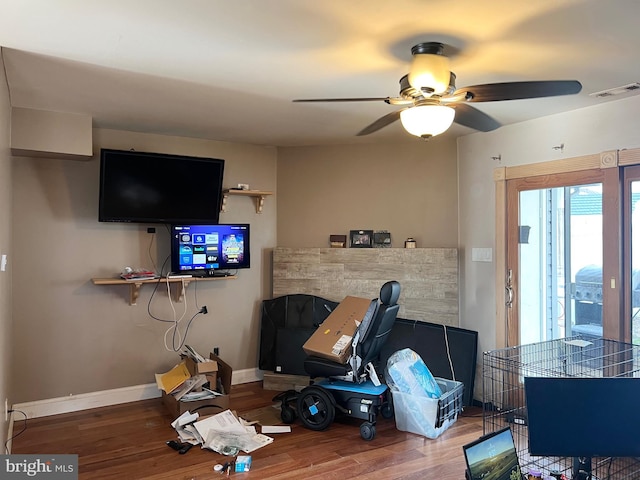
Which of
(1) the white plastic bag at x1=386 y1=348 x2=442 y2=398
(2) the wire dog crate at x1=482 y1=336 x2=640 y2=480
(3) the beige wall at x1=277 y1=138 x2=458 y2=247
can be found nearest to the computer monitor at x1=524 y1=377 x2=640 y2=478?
(2) the wire dog crate at x1=482 y1=336 x2=640 y2=480

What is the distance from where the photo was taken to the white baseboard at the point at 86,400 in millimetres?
3969

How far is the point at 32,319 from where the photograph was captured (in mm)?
3967

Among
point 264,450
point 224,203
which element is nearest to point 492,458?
point 264,450

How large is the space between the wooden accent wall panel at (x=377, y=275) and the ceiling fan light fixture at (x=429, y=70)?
7.71ft

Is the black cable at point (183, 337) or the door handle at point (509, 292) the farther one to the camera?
the black cable at point (183, 337)

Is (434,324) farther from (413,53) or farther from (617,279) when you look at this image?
(413,53)

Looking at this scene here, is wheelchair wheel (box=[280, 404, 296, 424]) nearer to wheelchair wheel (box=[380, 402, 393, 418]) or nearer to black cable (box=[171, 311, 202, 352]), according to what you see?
wheelchair wheel (box=[380, 402, 393, 418])

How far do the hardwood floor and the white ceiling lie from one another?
2411 millimetres

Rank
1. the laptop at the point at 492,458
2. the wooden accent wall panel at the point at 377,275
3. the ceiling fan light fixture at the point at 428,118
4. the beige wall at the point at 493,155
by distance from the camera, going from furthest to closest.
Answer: the wooden accent wall panel at the point at 377,275 → the beige wall at the point at 493,155 → the ceiling fan light fixture at the point at 428,118 → the laptop at the point at 492,458

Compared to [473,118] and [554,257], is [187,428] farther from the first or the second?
[554,257]

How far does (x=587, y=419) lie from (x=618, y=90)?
2.13 m

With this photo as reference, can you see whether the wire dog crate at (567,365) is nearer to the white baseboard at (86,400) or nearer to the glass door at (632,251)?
the glass door at (632,251)

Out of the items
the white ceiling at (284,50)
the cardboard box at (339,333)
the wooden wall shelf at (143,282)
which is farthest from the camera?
the wooden wall shelf at (143,282)

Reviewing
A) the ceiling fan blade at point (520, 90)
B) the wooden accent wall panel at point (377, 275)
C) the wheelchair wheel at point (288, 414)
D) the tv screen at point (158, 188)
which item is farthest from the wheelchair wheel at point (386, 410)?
the ceiling fan blade at point (520, 90)
